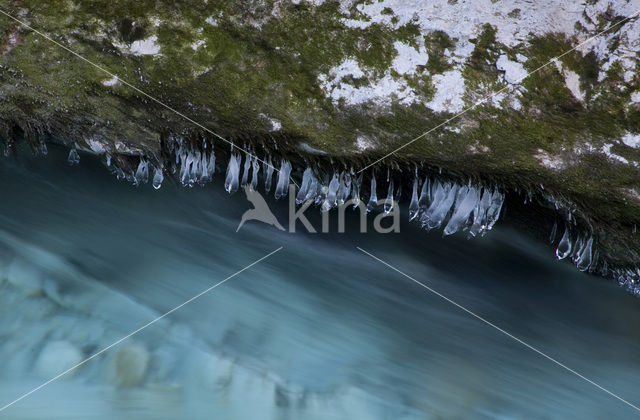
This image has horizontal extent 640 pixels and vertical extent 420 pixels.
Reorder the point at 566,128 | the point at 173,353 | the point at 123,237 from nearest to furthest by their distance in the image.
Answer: the point at 566,128 → the point at 173,353 → the point at 123,237

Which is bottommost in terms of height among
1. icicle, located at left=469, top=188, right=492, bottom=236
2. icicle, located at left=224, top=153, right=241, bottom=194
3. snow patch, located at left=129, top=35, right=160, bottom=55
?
icicle, located at left=224, top=153, right=241, bottom=194

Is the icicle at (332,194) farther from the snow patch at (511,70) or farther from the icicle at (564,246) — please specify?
the icicle at (564,246)

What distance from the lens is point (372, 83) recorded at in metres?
1.15

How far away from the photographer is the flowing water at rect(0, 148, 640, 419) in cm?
131

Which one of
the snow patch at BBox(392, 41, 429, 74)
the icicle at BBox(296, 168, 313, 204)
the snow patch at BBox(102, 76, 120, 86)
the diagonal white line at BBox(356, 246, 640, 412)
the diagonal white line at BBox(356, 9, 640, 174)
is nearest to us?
the diagonal white line at BBox(356, 9, 640, 174)

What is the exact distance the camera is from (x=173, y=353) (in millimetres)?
1340

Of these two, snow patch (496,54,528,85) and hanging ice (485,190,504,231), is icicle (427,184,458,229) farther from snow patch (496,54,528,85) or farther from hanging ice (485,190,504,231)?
snow patch (496,54,528,85)

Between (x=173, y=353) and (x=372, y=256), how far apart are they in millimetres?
609

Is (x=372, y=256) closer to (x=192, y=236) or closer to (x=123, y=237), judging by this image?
(x=192, y=236)

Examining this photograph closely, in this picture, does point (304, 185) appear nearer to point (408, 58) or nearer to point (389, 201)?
point (389, 201)

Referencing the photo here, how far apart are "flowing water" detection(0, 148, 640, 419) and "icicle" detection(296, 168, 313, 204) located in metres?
0.09

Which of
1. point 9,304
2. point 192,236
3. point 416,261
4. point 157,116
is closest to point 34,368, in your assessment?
point 9,304

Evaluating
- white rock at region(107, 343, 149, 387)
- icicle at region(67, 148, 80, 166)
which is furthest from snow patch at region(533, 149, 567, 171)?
icicle at region(67, 148, 80, 166)

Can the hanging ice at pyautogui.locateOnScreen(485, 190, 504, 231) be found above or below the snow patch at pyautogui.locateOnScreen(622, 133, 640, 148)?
below
